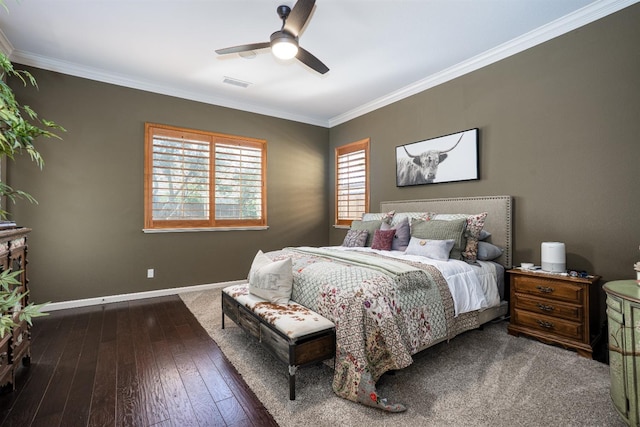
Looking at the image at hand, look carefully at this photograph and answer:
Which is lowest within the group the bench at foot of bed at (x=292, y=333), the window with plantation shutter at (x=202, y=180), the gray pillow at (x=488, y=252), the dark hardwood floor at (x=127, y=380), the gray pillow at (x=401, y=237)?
the dark hardwood floor at (x=127, y=380)

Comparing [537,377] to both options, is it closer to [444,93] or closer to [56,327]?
[444,93]

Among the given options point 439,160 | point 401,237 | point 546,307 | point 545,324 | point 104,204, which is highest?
point 439,160

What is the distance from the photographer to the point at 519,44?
3.19 meters

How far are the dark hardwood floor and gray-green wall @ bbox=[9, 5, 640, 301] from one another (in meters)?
1.13

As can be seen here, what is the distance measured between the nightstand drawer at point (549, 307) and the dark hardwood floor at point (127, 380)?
2.39m

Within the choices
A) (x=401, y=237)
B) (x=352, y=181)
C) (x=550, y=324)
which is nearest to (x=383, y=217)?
(x=401, y=237)

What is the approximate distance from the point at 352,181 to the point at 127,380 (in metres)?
4.19

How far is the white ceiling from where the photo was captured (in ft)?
8.81

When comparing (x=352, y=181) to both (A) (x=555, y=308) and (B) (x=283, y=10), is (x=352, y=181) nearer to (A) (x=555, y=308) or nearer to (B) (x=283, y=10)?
(B) (x=283, y=10)

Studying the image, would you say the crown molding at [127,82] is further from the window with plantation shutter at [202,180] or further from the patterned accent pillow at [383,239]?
the patterned accent pillow at [383,239]

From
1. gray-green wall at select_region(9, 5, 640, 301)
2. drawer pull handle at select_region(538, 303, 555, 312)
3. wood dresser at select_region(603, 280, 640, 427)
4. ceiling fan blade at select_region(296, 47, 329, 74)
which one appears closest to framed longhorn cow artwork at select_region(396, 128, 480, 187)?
gray-green wall at select_region(9, 5, 640, 301)

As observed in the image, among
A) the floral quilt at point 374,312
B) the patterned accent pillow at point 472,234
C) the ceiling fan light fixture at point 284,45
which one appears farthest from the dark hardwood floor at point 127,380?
the ceiling fan light fixture at point 284,45

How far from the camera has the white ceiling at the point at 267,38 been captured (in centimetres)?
269

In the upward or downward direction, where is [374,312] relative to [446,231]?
downward
